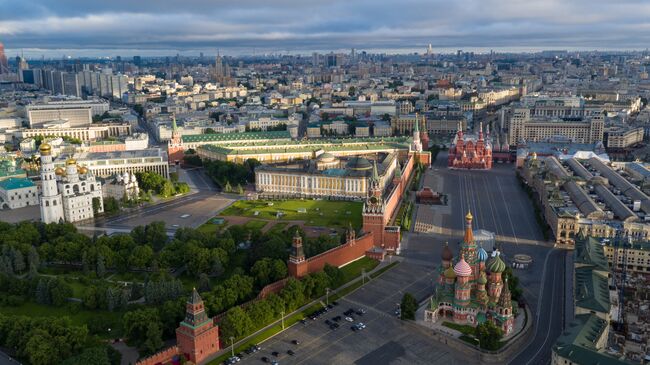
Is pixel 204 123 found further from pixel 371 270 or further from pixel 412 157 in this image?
pixel 371 270

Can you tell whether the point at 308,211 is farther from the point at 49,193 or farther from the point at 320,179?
the point at 49,193

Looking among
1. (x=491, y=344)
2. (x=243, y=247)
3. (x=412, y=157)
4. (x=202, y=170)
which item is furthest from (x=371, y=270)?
(x=202, y=170)

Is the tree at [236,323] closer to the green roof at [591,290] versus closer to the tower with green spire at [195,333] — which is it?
the tower with green spire at [195,333]

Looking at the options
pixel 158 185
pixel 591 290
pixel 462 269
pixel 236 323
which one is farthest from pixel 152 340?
pixel 158 185

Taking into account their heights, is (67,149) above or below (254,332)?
above

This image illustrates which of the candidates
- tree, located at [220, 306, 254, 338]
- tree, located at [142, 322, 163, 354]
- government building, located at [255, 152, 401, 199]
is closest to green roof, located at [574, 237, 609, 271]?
tree, located at [220, 306, 254, 338]

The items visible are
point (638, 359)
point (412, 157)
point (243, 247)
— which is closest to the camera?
point (638, 359)

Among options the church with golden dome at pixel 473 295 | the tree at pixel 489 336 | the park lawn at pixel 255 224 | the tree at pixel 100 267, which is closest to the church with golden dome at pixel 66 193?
the tree at pixel 100 267

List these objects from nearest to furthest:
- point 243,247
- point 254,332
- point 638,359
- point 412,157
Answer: point 638,359 → point 254,332 → point 243,247 → point 412,157
